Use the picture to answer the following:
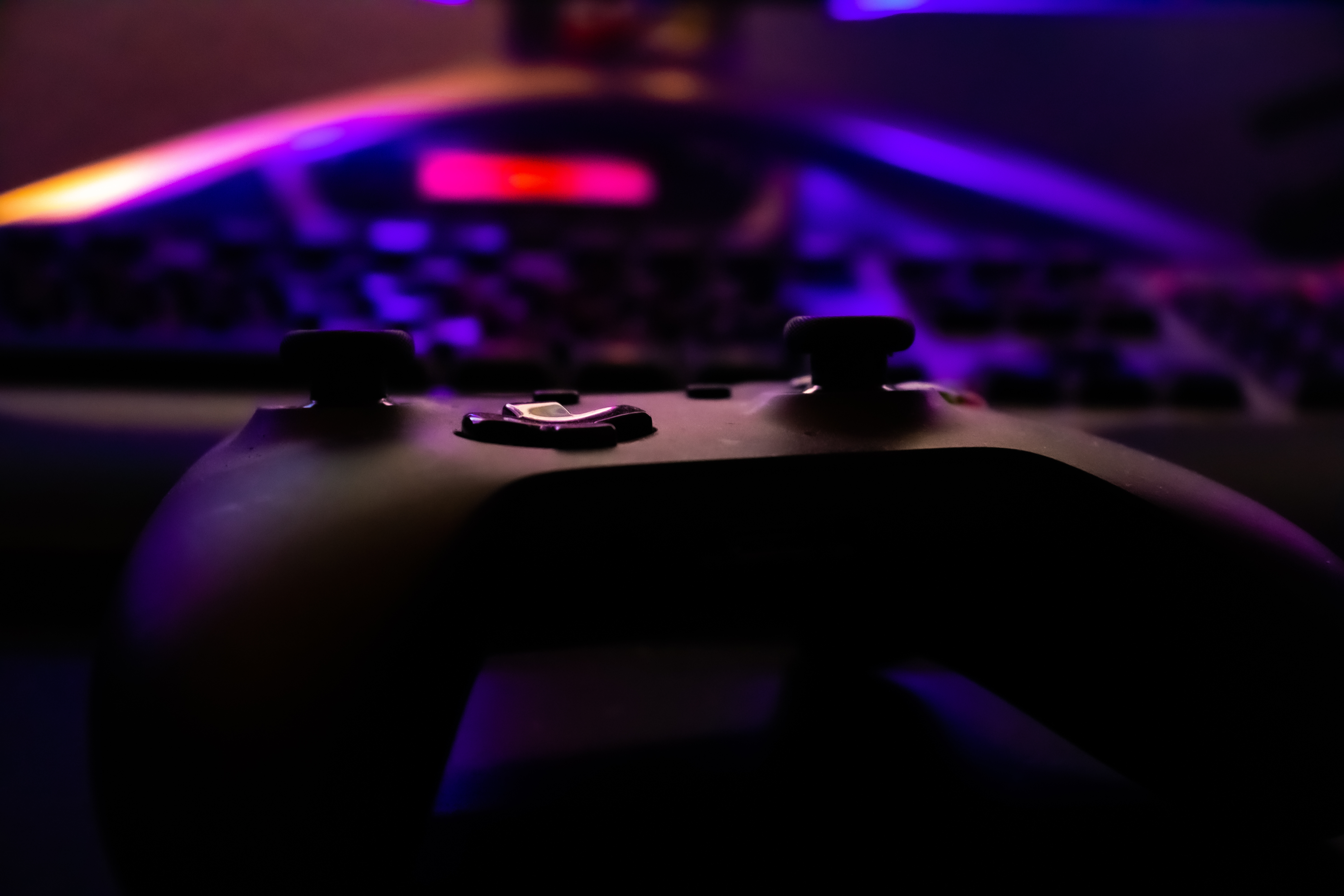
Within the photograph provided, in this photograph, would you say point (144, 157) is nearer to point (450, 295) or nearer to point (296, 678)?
point (450, 295)

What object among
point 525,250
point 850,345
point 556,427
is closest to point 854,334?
point 850,345

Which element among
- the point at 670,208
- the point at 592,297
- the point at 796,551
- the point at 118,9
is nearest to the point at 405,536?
the point at 796,551

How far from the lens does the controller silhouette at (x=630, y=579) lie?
0.17m

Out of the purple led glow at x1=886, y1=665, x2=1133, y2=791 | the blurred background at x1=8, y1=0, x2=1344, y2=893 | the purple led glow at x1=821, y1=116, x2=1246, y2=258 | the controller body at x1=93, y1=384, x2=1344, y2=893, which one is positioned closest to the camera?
the controller body at x1=93, y1=384, x2=1344, y2=893

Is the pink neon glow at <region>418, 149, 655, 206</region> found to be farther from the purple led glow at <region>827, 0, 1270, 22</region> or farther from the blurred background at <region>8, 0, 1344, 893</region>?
the purple led glow at <region>827, 0, 1270, 22</region>

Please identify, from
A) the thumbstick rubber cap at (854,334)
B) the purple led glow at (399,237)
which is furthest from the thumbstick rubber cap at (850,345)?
the purple led glow at (399,237)

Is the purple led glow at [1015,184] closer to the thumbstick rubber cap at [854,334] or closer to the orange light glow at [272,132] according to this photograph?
the orange light glow at [272,132]

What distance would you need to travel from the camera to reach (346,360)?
0.26m

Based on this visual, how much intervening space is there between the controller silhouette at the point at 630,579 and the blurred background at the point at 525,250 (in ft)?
0.32

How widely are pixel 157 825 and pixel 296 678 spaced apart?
4cm

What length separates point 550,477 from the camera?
0.21 metres

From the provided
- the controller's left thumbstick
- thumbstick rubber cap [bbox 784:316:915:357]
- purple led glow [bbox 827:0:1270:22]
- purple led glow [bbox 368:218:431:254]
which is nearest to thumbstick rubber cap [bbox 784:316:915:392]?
thumbstick rubber cap [bbox 784:316:915:357]

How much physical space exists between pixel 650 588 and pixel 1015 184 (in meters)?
0.51

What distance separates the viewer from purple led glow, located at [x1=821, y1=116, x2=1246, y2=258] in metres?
0.64
